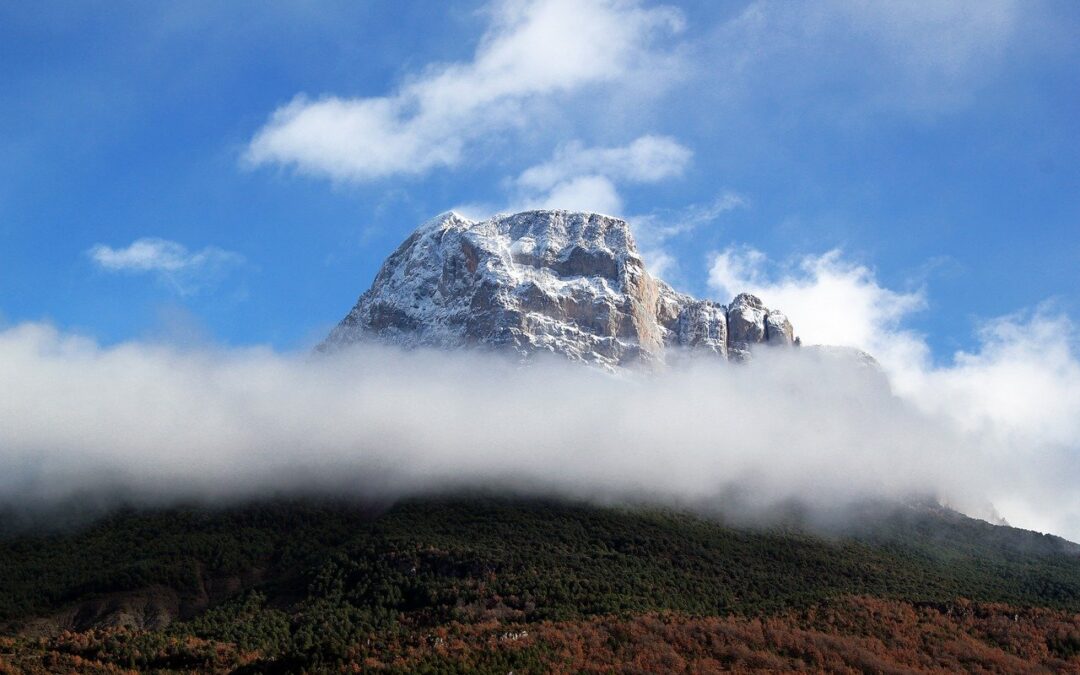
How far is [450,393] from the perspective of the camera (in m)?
185

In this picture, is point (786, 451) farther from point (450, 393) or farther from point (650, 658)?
point (650, 658)

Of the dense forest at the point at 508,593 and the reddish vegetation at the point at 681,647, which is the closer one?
the reddish vegetation at the point at 681,647

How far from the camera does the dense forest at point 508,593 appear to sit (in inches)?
2228

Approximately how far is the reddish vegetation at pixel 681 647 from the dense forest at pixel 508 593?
20 cm

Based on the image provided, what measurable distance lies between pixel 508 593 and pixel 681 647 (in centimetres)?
2034

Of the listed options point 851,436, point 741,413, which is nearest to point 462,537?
point 741,413

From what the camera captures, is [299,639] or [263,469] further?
[263,469]

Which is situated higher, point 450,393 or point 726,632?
point 450,393

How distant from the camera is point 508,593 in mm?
74562

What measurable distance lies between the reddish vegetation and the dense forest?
202mm

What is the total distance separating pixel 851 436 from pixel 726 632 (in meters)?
144

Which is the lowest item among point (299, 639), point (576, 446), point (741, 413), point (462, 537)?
point (299, 639)

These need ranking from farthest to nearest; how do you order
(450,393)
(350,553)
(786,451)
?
(450,393)
(786,451)
(350,553)

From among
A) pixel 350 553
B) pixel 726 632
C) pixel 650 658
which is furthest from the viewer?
pixel 350 553
